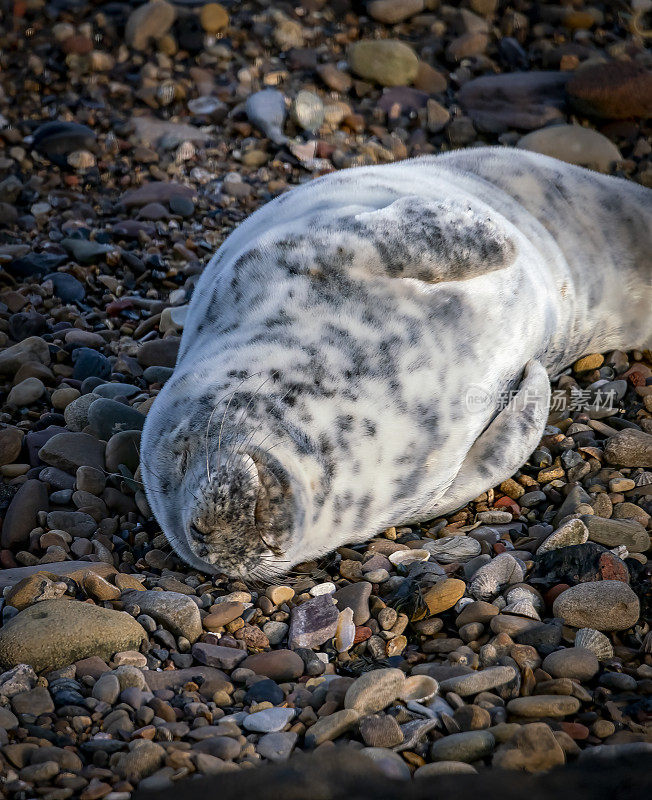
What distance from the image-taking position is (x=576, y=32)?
7.24 metres

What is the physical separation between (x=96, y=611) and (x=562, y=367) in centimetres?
246

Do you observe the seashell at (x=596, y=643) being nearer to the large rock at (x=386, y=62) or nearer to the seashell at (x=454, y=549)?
the seashell at (x=454, y=549)

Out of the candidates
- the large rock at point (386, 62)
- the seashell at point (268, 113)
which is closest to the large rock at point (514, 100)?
the large rock at point (386, 62)

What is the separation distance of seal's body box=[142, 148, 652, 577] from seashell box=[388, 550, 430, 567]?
0.11m

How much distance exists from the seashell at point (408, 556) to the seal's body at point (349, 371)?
4.4 inches

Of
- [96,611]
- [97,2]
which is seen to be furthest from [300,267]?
[97,2]

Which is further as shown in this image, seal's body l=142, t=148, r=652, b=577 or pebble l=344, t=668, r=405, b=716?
seal's body l=142, t=148, r=652, b=577

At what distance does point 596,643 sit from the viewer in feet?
8.83

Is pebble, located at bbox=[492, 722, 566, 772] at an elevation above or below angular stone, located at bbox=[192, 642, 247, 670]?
above

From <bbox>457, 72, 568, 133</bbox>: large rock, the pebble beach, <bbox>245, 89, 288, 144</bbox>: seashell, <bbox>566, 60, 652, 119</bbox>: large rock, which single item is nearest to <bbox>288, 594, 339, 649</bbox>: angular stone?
the pebble beach

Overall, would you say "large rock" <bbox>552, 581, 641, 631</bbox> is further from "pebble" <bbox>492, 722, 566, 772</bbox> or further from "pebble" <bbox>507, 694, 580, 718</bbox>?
"pebble" <bbox>492, 722, 566, 772</bbox>

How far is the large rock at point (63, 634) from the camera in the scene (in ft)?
8.40

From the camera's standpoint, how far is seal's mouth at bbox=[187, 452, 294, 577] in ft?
9.37

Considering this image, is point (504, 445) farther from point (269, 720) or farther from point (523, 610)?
point (269, 720)
